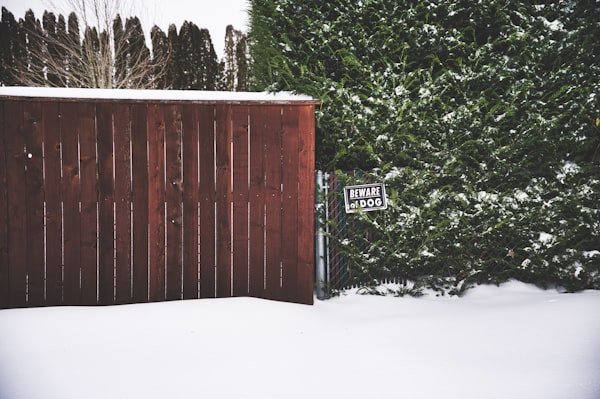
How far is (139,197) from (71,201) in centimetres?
65

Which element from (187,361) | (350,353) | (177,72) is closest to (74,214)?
(187,361)

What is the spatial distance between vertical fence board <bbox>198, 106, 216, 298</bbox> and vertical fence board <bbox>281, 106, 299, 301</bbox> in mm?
733

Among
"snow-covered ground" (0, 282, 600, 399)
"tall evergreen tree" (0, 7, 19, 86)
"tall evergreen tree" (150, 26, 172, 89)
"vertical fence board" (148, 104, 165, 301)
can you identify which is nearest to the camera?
"snow-covered ground" (0, 282, 600, 399)

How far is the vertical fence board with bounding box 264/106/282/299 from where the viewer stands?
4.41m

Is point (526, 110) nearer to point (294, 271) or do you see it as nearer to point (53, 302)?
point (294, 271)

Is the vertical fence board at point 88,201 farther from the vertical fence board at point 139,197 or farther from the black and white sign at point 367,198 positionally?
the black and white sign at point 367,198

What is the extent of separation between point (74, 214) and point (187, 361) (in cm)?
206

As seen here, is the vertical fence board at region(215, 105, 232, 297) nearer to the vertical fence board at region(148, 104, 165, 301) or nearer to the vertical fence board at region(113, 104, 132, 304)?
the vertical fence board at region(148, 104, 165, 301)

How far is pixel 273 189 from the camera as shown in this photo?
14.5ft

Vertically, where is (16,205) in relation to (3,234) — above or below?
above

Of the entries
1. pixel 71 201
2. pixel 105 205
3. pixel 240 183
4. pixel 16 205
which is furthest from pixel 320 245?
pixel 16 205

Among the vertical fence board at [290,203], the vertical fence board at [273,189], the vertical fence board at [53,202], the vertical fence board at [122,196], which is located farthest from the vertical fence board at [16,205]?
the vertical fence board at [290,203]

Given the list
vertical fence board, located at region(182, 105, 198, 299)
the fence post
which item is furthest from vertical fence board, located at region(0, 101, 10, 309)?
the fence post

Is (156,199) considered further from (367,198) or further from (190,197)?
(367,198)
